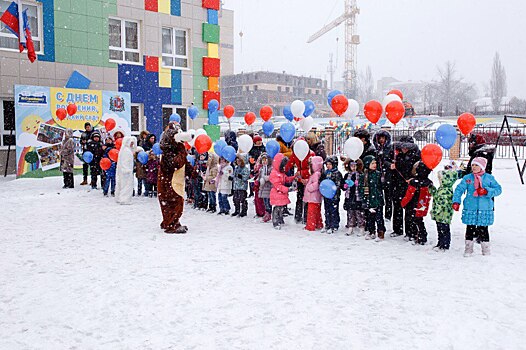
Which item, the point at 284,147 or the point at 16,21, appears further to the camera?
the point at 16,21

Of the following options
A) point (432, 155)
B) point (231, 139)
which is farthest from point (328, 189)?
point (231, 139)

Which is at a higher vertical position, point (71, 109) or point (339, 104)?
point (71, 109)

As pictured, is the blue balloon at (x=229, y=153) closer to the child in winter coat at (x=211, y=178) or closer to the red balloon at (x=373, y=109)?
the child in winter coat at (x=211, y=178)

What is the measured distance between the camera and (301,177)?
8383 millimetres

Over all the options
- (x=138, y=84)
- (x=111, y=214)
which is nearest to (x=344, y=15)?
(x=138, y=84)

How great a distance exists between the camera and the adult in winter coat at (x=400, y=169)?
7168 millimetres

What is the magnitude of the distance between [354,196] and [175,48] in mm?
12320

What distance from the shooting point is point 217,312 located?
14.8 feet

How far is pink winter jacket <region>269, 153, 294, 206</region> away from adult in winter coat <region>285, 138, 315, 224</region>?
171 millimetres

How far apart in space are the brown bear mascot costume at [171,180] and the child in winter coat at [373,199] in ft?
10.0

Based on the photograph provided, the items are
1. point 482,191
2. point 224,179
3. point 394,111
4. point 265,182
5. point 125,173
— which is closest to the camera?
point 482,191

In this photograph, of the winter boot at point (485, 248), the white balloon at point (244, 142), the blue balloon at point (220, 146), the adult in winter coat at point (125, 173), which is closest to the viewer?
the winter boot at point (485, 248)

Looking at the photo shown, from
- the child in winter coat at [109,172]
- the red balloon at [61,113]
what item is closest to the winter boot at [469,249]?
the child in winter coat at [109,172]

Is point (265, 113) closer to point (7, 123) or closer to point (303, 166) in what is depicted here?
point (303, 166)
